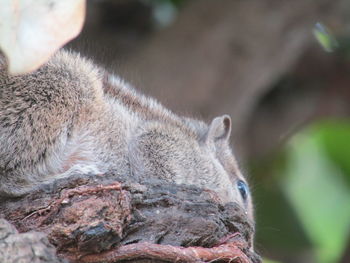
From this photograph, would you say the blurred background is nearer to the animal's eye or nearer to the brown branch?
the animal's eye

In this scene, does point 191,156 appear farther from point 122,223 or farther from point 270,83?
point 270,83

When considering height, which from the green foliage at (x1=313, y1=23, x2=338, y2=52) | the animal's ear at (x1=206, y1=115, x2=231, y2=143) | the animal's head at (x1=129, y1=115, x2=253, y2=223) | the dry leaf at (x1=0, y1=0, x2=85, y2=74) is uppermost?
the green foliage at (x1=313, y1=23, x2=338, y2=52)

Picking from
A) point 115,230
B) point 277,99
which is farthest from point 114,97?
point 277,99

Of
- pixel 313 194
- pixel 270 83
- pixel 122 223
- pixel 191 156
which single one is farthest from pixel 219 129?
pixel 313 194

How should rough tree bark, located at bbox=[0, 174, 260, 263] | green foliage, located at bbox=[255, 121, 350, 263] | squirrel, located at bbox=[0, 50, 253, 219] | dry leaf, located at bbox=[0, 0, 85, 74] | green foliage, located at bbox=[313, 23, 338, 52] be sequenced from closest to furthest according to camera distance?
1. dry leaf, located at bbox=[0, 0, 85, 74]
2. rough tree bark, located at bbox=[0, 174, 260, 263]
3. squirrel, located at bbox=[0, 50, 253, 219]
4. green foliage, located at bbox=[313, 23, 338, 52]
5. green foliage, located at bbox=[255, 121, 350, 263]

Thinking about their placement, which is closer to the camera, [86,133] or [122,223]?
[122,223]

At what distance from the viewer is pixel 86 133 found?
12.8 ft

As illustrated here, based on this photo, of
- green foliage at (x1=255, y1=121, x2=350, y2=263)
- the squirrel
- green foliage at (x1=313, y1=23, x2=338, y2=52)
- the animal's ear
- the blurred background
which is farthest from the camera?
green foliage at (x1=255, y1=121, x2=350, y2=263)

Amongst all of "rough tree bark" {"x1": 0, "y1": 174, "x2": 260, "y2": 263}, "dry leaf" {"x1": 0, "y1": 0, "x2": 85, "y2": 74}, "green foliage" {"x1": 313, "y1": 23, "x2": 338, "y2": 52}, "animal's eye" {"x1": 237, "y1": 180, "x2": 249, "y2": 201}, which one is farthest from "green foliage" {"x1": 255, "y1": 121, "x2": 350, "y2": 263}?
"dry leaf" {"x1": 0, "y1": 0, "x2": 85, "y2": 74}

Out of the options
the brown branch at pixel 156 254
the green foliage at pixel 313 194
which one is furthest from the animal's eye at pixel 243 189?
the green foliage at pixel 313 194

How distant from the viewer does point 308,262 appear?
781 cm

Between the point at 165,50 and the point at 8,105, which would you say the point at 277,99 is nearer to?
the point at 165,50

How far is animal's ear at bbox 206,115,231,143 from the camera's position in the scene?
193 inches

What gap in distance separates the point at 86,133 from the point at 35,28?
45.0 inches
